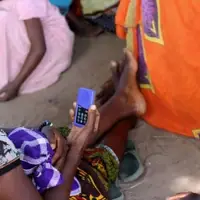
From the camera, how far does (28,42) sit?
2.23m

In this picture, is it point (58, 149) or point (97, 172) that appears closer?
point (58, 149)

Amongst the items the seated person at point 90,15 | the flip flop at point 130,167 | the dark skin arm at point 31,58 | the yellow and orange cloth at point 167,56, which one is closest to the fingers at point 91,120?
the flip flop at point 130,167

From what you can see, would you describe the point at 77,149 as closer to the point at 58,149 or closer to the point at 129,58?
the point at 58,149

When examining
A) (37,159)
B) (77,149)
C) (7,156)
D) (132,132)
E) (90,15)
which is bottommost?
(132,132)

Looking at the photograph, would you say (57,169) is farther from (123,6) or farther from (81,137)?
(123,6)

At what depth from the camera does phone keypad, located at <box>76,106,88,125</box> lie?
1.53 metres

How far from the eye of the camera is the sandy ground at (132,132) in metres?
1.67

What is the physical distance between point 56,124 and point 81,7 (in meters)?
0.89

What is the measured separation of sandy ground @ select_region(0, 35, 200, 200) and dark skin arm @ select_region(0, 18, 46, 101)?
5cm

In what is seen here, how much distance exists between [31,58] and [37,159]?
99cm

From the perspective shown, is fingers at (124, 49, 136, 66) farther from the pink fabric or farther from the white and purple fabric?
the white and purple fabric

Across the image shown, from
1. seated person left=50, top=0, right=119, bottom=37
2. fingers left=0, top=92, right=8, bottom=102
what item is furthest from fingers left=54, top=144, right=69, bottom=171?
seated person left=50, top=0, right=119, bottom=37

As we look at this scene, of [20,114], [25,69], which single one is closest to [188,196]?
[20,114]

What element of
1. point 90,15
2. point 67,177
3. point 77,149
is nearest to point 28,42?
point 90,15
